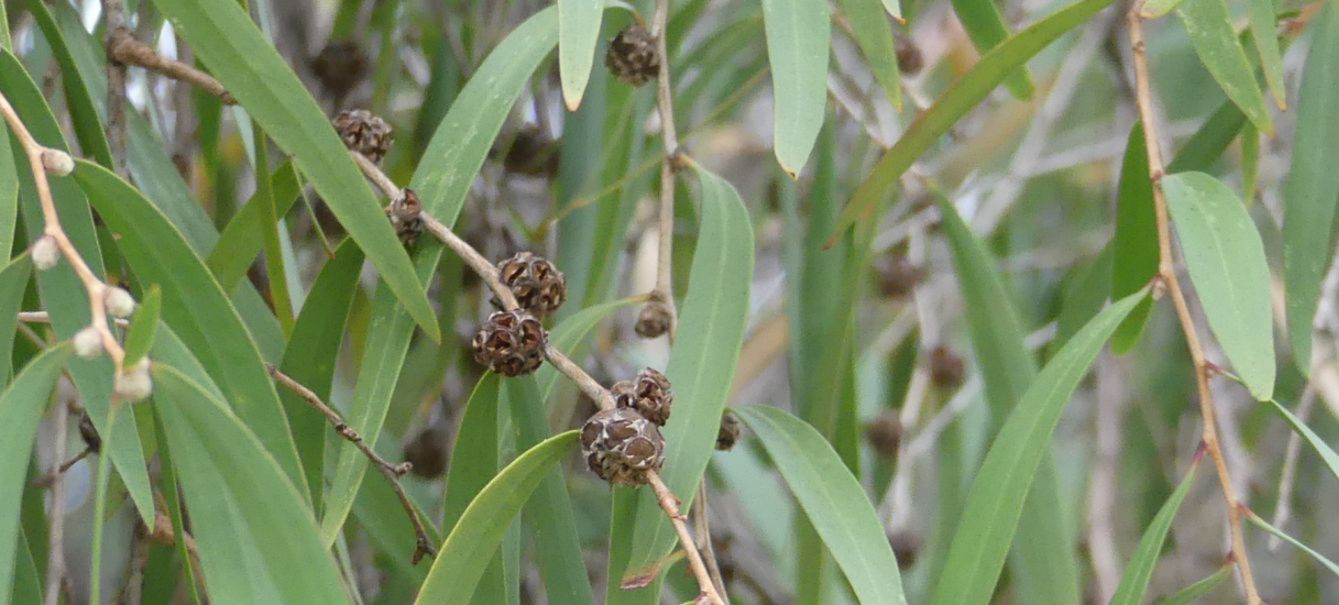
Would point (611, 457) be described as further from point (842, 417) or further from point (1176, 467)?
point (1176, 467)

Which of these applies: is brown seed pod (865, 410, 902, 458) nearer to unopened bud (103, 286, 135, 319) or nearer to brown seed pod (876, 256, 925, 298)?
brown seed pod (876, 256, 925, 298)

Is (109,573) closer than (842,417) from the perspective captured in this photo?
No

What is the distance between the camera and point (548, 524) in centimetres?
57

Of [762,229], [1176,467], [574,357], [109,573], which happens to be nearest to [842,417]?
[574,357]

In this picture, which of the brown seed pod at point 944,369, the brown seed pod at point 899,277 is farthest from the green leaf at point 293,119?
the brown seed pod at point 944,369

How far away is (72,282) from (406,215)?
0.13 meters

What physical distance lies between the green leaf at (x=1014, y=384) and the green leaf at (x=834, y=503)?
12cm

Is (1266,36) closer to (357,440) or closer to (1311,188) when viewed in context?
(1311,188)

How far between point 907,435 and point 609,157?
0.36m

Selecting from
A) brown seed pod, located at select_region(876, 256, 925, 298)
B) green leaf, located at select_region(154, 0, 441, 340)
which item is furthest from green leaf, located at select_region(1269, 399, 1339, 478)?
brown seed pod, located at select_region(876, 256, 925, 298)

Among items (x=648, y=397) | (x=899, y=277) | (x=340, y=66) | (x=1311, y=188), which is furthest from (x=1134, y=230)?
(x=340, y=66)

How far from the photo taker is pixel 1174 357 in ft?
4.91

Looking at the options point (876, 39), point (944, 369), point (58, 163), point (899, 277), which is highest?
point (58, 163)

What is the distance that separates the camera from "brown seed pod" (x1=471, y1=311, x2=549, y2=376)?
0.51m
